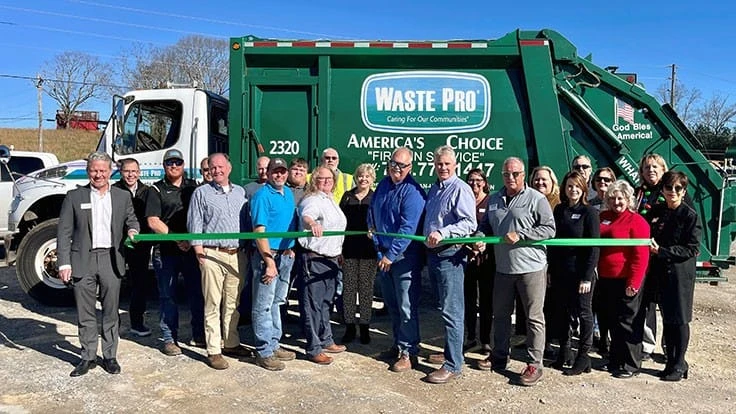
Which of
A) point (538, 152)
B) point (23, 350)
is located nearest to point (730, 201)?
point (538, 152)

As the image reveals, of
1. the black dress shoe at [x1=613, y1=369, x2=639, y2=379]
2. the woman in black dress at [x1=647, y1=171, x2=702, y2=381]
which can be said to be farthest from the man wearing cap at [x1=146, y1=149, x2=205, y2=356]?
the woman in black dress at [x1=647, y1=171, x2=702, y2=381]

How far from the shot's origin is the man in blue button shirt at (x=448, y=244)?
14.9ft

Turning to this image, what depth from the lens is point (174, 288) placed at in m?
5.45

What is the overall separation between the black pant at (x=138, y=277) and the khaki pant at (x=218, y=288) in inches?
45.8

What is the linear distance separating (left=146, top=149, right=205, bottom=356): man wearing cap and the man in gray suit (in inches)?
19.9

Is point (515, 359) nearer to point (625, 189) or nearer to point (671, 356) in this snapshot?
point (671, 356)

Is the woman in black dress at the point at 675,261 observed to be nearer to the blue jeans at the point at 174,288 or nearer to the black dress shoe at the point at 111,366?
the blue jeans at the point at 174,288

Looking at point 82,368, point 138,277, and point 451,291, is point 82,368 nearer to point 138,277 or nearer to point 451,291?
point 138,277

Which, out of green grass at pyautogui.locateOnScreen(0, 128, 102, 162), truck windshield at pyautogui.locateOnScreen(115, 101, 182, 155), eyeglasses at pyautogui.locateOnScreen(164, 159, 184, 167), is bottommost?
eyeglasses at pyautogui.locateOnScreen(164, 159, 184, 167)

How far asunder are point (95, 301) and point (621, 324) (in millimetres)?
4353

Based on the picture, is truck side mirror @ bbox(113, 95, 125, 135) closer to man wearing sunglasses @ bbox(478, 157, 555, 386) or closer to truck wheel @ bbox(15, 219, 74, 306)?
truck wheel @ bbox(15, 219, 74, 306)

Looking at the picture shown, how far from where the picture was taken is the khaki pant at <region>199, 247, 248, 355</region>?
4.95m

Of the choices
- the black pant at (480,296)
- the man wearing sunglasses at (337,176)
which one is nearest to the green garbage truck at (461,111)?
the man wearing sunglasses at (337,176)

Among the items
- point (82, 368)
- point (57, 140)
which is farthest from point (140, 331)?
point (57, 140)
